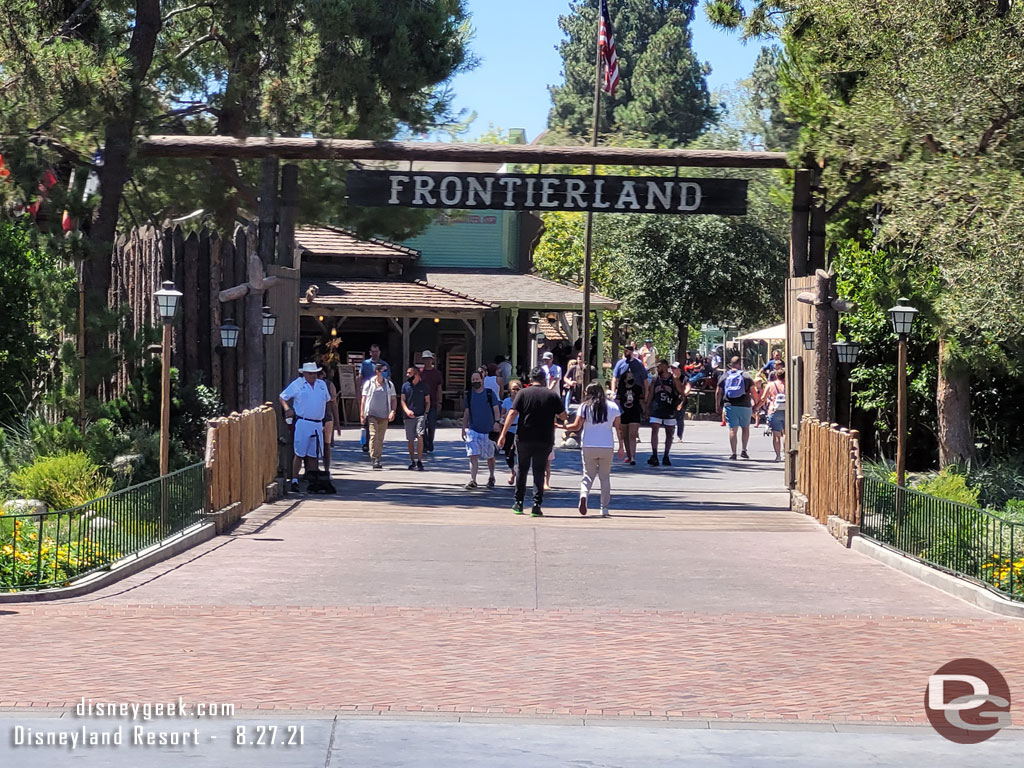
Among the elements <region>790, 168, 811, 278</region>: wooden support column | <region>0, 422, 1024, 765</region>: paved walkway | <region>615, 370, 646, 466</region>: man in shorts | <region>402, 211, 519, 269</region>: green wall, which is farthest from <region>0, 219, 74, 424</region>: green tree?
<region>402, 211, 519, 269</region>: green wall

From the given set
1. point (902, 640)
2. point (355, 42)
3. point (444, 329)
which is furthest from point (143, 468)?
point (444, 329)

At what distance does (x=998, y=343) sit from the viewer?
62.5 feet

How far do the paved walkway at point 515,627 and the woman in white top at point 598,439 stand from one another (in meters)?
1.12

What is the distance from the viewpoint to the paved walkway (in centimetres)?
802

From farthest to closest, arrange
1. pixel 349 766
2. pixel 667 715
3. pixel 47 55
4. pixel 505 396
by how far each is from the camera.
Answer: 1. pixel 505 396
2. pixel 47 55
3. pixel 667 715
4. pixel 349 766

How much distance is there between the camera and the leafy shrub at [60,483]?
15086 millimetres

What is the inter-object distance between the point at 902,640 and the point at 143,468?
1002 centimetres

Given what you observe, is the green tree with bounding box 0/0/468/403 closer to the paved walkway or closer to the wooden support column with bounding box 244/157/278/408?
the wooden support column with bounding box 244/157/278/408

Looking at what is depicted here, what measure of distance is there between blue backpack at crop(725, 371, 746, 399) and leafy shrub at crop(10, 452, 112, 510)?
39.4 ft

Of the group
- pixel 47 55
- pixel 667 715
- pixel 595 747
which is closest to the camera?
pixel 595 747

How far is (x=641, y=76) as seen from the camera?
77.7 m

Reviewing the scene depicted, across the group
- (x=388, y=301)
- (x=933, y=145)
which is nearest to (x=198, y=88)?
(x=388, y=301)

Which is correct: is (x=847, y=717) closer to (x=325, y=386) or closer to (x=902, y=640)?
(x=902, y=640)

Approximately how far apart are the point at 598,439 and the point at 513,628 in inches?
286
